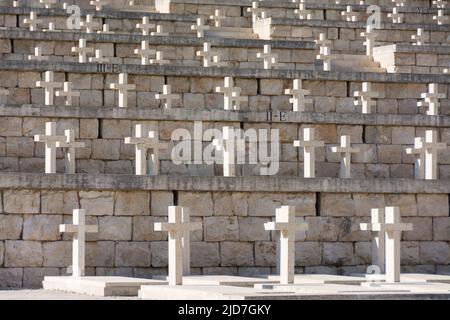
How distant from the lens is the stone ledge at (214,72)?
73.4 feet

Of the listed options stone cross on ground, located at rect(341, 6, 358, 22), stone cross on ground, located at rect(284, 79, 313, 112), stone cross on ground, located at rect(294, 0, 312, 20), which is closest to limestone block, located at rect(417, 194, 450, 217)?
stone cross on ground, located at rect(284, 79, 313, 112)

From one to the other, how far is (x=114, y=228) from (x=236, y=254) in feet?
4.73

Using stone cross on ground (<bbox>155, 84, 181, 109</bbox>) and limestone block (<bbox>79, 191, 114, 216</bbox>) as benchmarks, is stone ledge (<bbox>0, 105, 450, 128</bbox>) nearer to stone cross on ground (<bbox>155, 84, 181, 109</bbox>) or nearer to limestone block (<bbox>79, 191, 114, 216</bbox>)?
stone cross on ground (<bbox>155, 84, 181, 109</bbox>)

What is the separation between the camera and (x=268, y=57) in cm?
2472

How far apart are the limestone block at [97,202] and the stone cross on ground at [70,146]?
1153 millimetres

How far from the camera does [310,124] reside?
21328mm

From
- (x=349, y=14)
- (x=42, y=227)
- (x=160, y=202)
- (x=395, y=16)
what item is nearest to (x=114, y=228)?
(x=160, y=202)

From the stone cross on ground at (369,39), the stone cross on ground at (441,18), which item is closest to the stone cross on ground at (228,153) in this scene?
the stone cross on ground at (369,39)

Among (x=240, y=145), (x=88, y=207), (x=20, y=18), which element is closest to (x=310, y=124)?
(x=240, y=145)

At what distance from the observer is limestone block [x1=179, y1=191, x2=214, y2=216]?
61.0ft

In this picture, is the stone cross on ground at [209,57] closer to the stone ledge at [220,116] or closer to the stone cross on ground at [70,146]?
the stone ledge at [220,116]

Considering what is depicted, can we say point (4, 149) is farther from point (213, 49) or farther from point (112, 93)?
point (213, 49)

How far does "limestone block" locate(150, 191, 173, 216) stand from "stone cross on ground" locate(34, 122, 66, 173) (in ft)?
4.31

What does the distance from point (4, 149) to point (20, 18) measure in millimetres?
6441
